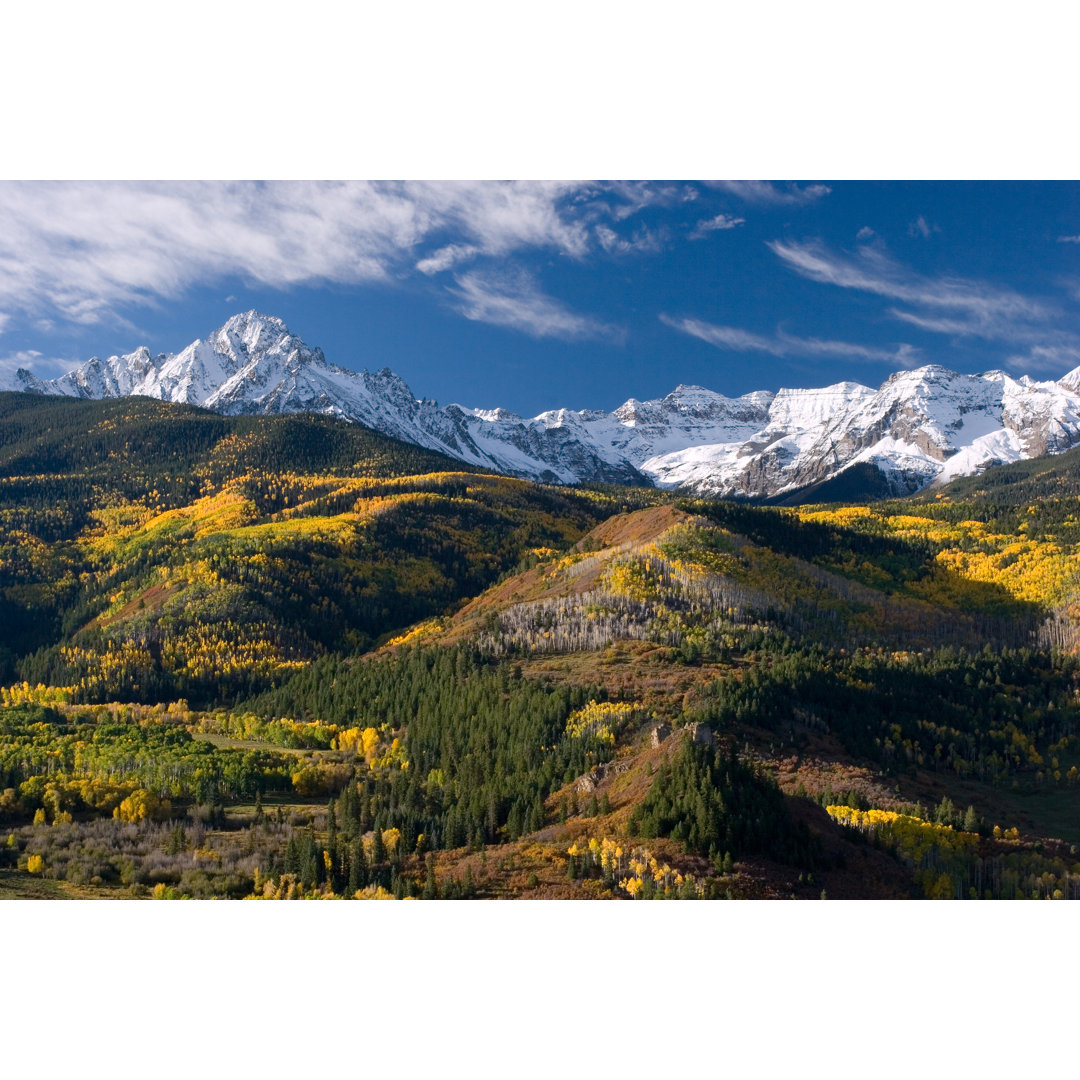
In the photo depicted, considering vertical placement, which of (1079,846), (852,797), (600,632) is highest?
(600,632)

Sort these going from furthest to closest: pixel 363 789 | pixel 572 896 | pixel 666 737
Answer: pixel 363 789
pixel 666 737
pixel 572 896

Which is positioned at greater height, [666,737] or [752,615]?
[752,615]

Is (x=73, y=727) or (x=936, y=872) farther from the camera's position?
(x=73, y=727)

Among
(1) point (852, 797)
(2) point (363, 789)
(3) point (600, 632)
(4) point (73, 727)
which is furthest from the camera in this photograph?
(3) point (600, 632)

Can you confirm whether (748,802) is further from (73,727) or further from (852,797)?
(73,727)

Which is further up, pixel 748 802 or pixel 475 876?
pixel 748 802

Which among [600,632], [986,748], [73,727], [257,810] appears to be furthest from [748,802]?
[73,727]

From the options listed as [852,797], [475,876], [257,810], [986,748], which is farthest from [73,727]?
[986,748]

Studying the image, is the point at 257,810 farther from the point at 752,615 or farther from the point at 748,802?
the point at 752,615

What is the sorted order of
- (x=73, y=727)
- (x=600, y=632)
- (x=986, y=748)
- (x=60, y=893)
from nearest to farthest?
(x=60, y=893), (x=986, y=748), (x=73, y=727), (x=600, y=632)
